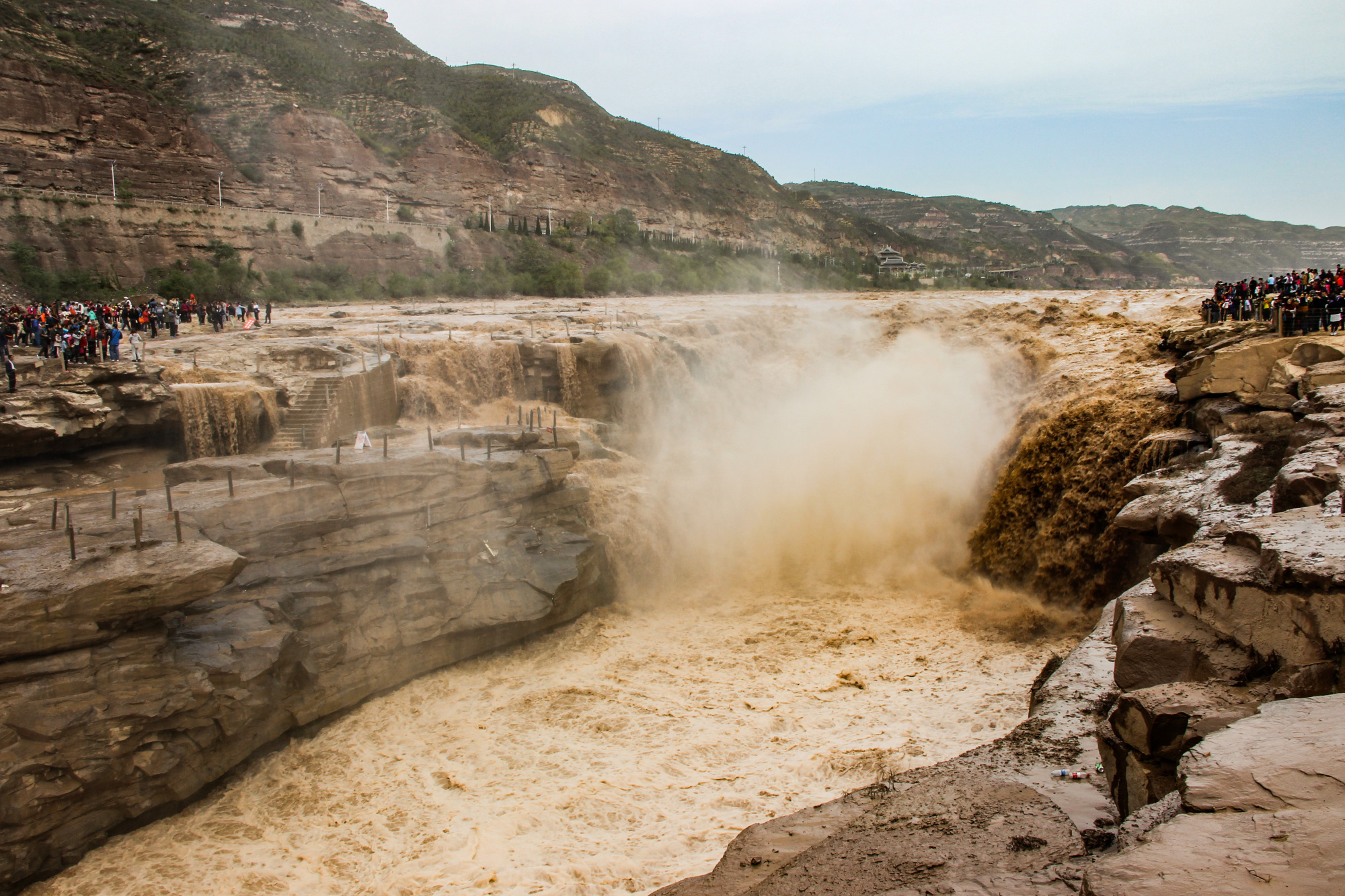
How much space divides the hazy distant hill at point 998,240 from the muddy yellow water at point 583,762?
2923 inches

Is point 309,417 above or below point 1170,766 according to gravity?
above

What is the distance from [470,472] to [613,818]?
5906mm

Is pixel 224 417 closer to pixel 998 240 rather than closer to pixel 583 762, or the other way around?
pixel 583 762

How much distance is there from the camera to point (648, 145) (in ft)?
244

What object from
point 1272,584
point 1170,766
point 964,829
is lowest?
point 964,829

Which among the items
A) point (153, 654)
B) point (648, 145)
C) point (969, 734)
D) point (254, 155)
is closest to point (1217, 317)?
point (969, 734)

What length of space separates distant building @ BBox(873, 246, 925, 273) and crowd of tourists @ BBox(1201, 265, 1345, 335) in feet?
154

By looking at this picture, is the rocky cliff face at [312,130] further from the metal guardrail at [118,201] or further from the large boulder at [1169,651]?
the large boulder at [1169,651]

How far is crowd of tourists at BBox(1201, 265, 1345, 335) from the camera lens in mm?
12125

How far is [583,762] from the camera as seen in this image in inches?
366

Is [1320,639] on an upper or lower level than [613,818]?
upper

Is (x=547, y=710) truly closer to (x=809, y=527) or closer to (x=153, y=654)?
(x=153, y=654)

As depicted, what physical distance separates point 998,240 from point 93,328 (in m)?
97.7

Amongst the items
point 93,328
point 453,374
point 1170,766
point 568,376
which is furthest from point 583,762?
point 93,328
